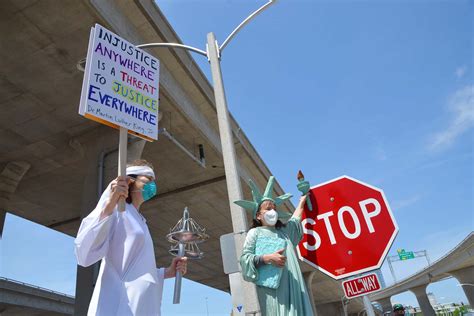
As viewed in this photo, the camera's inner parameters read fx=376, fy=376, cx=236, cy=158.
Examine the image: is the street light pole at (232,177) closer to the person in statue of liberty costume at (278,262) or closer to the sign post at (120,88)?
the person in statue of liberty costume at (278,262)

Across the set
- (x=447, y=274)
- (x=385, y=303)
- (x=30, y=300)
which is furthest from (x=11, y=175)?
(x=385, y=303)

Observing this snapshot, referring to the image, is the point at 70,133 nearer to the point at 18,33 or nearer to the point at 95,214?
the point at 18,33

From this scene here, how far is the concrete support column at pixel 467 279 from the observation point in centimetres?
5195

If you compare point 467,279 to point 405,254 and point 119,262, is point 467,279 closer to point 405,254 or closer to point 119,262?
point 405,254

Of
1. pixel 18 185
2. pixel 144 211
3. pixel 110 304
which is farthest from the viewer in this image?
pixel 144 211

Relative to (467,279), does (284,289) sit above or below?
below

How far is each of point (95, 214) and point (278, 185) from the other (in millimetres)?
21961

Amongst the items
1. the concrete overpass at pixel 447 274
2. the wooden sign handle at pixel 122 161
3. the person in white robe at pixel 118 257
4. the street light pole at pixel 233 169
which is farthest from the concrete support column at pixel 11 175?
the concrete overpass at pixel 447 274

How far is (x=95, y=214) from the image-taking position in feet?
6.95

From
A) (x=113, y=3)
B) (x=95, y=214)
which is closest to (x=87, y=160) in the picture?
(x=113, y=3)

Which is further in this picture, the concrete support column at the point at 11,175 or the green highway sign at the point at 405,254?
the green highway sign at the point at 405,254

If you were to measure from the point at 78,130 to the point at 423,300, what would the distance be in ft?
200

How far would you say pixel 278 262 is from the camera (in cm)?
336

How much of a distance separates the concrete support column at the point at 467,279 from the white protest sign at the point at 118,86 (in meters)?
60.7
